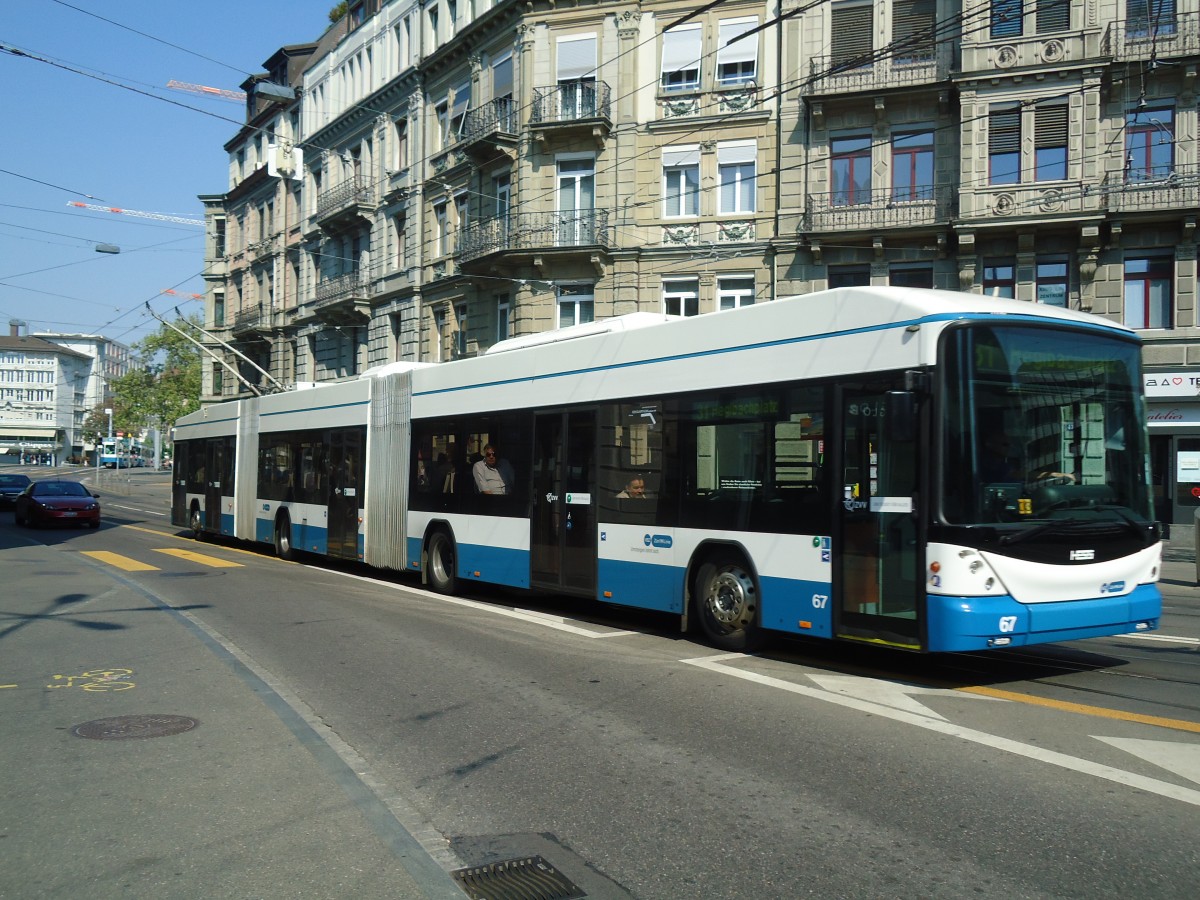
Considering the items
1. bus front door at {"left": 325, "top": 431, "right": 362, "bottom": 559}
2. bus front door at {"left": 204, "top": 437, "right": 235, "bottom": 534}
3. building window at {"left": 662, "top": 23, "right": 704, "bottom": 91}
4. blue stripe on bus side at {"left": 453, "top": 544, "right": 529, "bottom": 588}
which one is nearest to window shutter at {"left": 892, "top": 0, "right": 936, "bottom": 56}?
building window at {"left": 662, "top": 23, "right": 704, "bottom": 91}

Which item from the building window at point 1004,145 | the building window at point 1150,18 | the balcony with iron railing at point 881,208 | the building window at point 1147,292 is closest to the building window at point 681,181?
the balcony with iron railing at point 881,208

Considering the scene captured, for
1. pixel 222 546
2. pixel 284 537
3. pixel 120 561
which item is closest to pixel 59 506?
pixel 222 546

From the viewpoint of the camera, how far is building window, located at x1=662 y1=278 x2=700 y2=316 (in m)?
28.0

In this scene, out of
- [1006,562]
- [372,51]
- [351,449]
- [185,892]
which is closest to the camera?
[185,892]

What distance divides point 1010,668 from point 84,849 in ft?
23.2

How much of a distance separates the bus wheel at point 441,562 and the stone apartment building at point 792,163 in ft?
34.3

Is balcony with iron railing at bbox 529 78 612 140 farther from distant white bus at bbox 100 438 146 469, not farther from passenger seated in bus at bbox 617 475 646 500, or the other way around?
distant white bus at bbox 100 438 146 469

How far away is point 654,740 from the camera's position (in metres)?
6.45

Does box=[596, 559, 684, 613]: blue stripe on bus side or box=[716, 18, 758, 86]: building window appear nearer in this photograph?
box=[596, 559, 684, 613]: blue stripe on bus side

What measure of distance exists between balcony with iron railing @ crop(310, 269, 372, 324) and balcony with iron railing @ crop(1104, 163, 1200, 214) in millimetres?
25208

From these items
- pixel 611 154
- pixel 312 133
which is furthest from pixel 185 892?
pixel 312 133

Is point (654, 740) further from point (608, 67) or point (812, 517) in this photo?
point (608, 67)

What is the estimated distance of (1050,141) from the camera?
24.4m

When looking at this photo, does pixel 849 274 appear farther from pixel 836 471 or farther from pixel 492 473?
pixel 836 471
